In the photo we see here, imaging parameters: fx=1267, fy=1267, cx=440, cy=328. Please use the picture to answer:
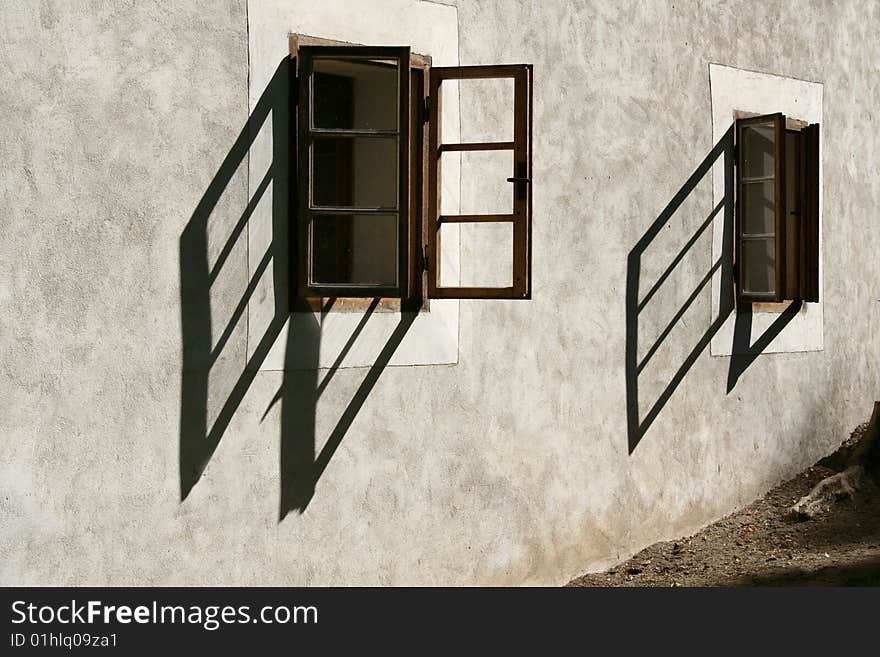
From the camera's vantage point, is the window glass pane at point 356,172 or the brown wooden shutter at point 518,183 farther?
the window glass pane at point 356,172

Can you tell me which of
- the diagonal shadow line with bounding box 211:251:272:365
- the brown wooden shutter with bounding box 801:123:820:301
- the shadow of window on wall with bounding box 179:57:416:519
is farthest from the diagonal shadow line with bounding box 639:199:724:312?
the diagonal shadow line with bounding box 211:251:272:365

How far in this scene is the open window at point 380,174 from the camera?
5.12m

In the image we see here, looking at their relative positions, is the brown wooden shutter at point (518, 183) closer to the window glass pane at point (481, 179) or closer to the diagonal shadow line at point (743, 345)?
the window glass pane at point (481, 179)

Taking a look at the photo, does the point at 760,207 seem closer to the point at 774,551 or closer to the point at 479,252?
the point at 774,551

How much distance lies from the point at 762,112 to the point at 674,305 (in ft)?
4.78

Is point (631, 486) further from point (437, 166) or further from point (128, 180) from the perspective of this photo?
point (128, 180)

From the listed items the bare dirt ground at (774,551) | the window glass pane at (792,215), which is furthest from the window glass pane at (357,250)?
the window glass pane at (792,215)

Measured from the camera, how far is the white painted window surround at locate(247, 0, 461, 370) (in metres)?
Answer: 5.14

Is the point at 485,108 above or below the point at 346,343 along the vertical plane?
above

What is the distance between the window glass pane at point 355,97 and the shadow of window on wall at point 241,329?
0.70 meters

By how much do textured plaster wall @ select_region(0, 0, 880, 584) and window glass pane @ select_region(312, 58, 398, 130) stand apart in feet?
1.20

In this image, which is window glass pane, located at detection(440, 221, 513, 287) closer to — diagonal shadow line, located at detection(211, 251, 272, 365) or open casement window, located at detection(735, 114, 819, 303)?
diagonal shadow line, located at detection(211, 251, 272, 365)

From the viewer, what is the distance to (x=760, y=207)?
8.62 metres

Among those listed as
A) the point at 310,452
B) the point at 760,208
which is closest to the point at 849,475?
the point at 760,208
